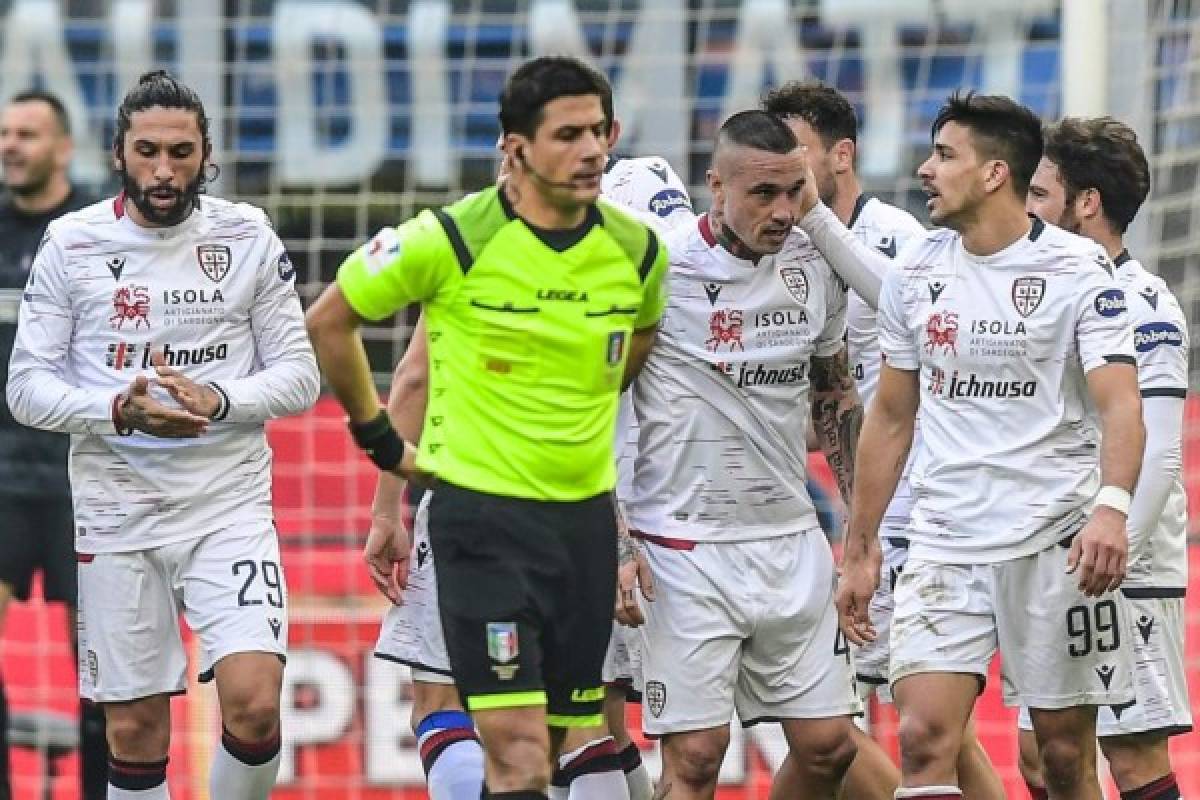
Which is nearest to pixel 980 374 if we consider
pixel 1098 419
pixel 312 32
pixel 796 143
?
pixel 1098 419

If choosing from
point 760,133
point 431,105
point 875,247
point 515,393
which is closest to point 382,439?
point 515,393

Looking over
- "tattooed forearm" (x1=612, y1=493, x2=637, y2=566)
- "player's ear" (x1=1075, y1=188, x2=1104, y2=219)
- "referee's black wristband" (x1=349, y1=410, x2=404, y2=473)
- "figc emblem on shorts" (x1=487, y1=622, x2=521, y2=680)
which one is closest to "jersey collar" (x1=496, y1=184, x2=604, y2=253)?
"referee's black wristband" (x1=349, y1=410, x2=404, y2=473)

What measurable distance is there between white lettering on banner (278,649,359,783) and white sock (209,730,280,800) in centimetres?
212

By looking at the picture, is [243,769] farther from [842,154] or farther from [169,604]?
[842,154]

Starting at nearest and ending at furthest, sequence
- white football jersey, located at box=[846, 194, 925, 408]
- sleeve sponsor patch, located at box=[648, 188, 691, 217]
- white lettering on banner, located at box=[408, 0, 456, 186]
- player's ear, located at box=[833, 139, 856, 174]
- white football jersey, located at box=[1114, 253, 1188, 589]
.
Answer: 1. white football jersey, located at box=[1114, 253, 1188, 589]
2. sleeve sponsor patch, located at box=[648, 188, 691, 217]
3. white football jersey, located at box=[846, 194, 925, 408]
4. player's ear, located at box=[833, 139, 856, 174]
5. white lettering on banner, located at box=[408, 0, 456, 186]

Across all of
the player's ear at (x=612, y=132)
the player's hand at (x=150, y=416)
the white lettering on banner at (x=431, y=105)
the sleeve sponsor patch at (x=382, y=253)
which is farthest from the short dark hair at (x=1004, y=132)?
the white lettering on banner at (x=431, y=105)

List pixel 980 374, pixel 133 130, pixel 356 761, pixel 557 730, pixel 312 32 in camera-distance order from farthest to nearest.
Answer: pixel 312 32 < pixel 356 761 < pixel 133 130 < pixel 980 374 < pixel 557 730

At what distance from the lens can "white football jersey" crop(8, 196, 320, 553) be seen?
7.80 m

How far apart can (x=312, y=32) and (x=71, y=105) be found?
120cm

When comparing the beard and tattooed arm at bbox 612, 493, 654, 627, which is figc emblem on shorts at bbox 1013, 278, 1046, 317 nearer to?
tattooed arm at bbox 612, 493, 654, 627

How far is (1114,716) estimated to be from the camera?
7840 millimetres

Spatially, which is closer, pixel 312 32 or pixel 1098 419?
pixel 1098 419

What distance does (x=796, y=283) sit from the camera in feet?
25.1

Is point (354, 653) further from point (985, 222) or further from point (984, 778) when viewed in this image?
point (985, 222)
